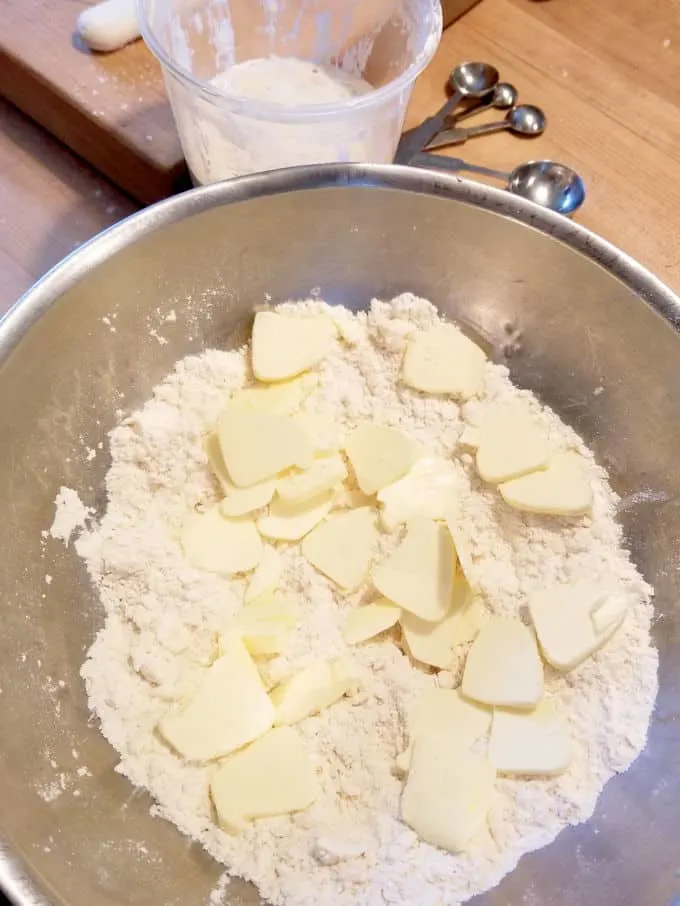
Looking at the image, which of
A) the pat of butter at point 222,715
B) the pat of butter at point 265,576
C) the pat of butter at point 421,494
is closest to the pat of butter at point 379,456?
the pat of butter at point 421,494

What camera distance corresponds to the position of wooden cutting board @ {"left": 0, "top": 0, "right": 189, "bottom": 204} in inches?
36.4

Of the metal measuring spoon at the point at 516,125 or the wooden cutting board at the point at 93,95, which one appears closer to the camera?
the wooden cutting board at the point at 93,95

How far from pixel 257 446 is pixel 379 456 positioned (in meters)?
0.13

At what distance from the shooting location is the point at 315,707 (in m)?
0.67

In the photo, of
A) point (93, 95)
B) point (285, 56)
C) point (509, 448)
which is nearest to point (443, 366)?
point (509, 448)

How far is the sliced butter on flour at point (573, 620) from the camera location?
26.5 inches

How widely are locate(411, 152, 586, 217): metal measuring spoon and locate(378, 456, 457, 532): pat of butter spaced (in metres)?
0.42

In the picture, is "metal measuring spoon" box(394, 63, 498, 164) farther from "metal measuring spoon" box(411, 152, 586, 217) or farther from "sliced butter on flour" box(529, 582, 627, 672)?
"sliced butter on flour" box(529, 582, 627, 672)

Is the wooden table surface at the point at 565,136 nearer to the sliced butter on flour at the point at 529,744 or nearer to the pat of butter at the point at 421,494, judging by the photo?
the pat of butter at the point at 421,494

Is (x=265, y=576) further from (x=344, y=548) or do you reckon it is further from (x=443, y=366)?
(x=443, y=366)

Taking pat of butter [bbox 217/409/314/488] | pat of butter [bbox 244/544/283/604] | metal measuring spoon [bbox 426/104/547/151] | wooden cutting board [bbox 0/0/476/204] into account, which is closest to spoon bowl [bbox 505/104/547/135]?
metal measuring spoon [bbox 426/104/547/151]

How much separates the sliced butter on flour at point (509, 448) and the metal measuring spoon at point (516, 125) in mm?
464

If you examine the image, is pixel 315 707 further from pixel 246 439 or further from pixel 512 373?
pixel 512 373

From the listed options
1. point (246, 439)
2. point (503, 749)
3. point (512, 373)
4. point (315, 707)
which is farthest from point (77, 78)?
point (503, 749)
